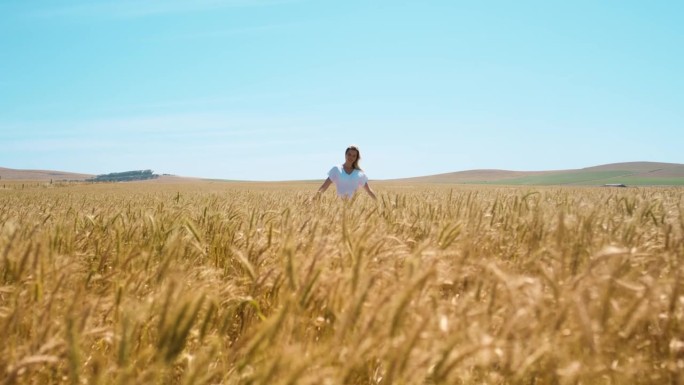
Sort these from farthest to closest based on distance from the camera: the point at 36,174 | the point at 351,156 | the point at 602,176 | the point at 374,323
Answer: the point at 36,174
the point at 602,176
the point at 351,156
the point at 374,323

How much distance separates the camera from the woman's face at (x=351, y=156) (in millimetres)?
7043

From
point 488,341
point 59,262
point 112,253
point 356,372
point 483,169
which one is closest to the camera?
point 488,341

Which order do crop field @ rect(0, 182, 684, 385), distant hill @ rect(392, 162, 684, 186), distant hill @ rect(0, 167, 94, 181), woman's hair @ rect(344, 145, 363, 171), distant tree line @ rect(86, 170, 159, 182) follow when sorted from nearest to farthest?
crop field @ rect(0, 182, 684, 385), woman's hair @ rect(344, 145, 363, 171), distant hill @ rect(392, 162, 684, 186), distant tree line @ rect(86, 170, 159, 182), distant hill @ rect(0, 167, 94, 181)

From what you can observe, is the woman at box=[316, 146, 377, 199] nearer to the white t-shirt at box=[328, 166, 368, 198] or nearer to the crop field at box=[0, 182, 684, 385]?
the white t-shirt at box=[328, 166, 368, 198]

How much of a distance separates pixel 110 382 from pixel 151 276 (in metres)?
0.63

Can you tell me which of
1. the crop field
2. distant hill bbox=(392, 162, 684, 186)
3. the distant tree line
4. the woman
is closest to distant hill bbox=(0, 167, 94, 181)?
the distant tree line

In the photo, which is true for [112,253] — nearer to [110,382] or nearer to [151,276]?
[151,276]

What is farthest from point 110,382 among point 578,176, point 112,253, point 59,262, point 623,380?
point 578,176

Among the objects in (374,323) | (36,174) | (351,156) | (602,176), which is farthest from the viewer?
(36,174)

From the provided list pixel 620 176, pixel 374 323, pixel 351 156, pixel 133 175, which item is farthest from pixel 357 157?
pixel 133 175

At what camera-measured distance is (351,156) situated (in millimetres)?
7082

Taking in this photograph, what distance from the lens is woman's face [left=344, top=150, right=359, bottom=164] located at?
23.1ft

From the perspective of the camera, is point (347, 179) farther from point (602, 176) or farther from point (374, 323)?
point (602, 176)

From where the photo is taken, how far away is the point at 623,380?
1057 mm
